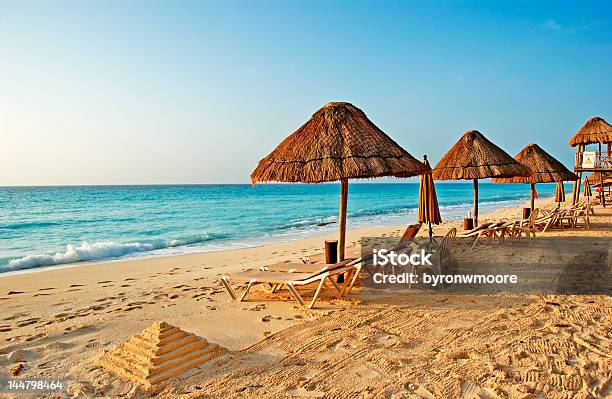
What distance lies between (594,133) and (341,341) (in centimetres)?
2078

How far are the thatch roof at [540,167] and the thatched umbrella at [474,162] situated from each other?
2746 millimetres

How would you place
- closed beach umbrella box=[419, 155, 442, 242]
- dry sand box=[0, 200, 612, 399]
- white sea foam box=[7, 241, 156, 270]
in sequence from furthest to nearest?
white sea foam box=[7, 241, 156, 270], closed beach umbrella box=[419, 155, 442, 242], dry sand box=[0, 200, 612, 399]

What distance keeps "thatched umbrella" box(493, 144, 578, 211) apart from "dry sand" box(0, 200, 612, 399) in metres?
8.36

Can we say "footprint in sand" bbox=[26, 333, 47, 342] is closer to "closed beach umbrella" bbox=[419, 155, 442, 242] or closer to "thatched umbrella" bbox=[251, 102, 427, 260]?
"thatched umbrella" bbox=[251, 102, 427, 260]

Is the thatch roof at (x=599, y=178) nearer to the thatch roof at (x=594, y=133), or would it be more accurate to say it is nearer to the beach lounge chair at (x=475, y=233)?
the thatch roof at (x=594, y=133)

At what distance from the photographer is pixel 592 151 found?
59.8ft

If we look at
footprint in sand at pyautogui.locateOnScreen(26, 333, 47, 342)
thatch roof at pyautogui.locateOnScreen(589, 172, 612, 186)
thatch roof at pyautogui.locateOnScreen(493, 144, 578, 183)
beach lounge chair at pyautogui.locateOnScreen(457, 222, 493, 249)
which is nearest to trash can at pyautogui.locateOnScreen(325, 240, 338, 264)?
footprint in sand at pyautogui.locateOnScreen(26, 333, 47, 342)

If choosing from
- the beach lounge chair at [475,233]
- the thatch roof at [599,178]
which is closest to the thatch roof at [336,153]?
the beach lounge chair at [475,233]

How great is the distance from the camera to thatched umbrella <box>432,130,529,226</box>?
9.77m

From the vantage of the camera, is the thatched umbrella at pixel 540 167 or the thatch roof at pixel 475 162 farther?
the thatched umbrella at pixel 540 167

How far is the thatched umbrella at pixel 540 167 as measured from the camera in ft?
42.4

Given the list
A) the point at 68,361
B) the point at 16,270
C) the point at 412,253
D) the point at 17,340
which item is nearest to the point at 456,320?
the point at 412,253

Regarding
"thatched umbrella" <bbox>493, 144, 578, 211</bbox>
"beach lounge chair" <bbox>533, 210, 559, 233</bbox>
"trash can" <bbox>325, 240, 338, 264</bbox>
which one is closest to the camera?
"trash can" <bbox>325, 240, 338, 264</bbox>

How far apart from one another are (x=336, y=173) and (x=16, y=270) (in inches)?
338
